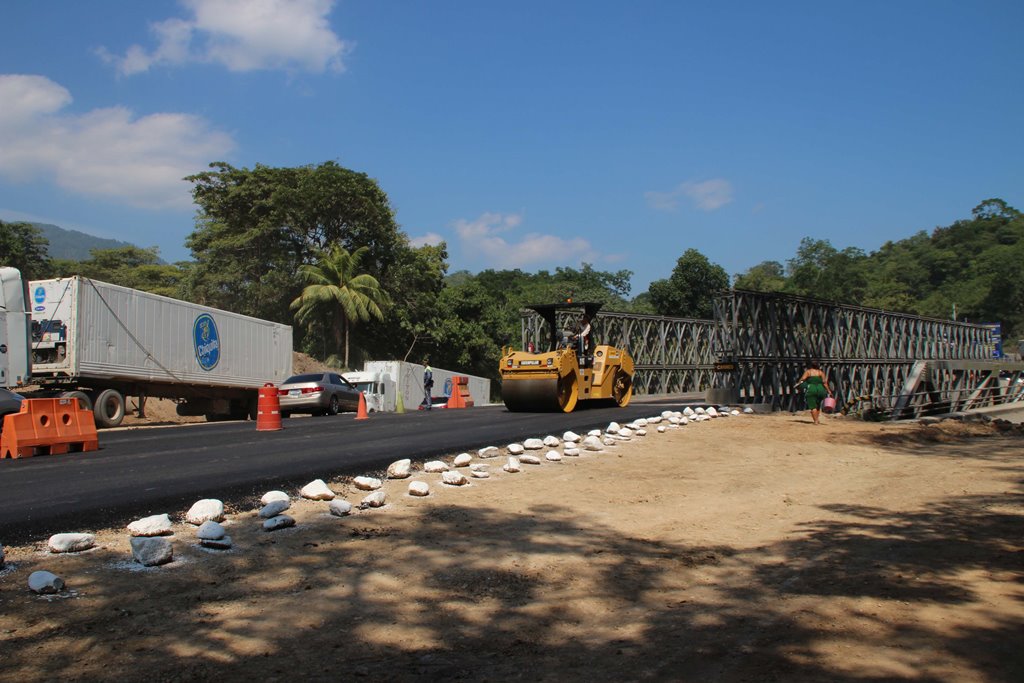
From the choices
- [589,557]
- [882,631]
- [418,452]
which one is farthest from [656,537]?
[418,452]

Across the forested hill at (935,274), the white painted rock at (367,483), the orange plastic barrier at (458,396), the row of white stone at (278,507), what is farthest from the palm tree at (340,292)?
the forested hill at (935,274)

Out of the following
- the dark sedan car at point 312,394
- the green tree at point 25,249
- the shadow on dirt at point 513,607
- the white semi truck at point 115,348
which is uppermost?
the green tree at point 25,249

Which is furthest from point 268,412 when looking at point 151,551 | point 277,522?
point 151,551

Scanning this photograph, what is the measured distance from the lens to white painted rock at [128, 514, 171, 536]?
5.88m

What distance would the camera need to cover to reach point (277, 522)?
6.23m

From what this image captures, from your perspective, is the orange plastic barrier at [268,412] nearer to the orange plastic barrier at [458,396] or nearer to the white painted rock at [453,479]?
the white painted rock at [453,479]

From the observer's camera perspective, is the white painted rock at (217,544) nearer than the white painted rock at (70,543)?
No

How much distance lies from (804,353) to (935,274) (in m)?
100

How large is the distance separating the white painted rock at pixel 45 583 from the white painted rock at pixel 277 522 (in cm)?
167

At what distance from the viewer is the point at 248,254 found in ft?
145

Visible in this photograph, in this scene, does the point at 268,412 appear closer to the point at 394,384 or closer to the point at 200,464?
the point at 200,464

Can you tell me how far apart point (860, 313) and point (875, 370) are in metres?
3.31

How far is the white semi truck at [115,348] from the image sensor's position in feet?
54.4

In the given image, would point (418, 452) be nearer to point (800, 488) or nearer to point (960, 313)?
point (800, 488)
